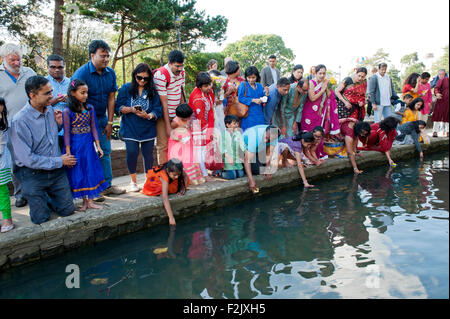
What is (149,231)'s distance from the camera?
3514mm

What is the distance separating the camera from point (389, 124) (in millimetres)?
6180

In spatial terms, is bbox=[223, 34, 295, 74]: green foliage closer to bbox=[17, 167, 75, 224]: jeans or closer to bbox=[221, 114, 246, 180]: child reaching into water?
bbox=[221, 114, 246, 180]: child reaching into water

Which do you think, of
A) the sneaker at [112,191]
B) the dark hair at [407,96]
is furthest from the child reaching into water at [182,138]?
the dark hair at [407,96]

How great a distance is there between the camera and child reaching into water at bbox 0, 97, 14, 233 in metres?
2.82

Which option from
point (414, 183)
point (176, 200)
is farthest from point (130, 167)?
point (414, 183)

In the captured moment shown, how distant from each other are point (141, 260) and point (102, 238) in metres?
0.58

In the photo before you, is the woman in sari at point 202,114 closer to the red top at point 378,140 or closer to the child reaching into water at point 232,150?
the child reaching into water at point 232,150

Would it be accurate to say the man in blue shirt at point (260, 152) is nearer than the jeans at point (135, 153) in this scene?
No

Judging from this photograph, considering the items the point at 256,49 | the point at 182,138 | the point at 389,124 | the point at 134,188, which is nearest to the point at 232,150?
the point at 182,138

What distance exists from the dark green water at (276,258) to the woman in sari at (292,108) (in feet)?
5.84

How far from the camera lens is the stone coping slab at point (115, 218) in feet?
9.09

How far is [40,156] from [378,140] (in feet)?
19.7

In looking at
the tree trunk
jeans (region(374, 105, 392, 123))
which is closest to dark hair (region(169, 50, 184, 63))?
jeans (region(374, 105, 392, 123))

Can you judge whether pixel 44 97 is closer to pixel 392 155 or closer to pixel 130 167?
pixel 130 167
